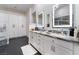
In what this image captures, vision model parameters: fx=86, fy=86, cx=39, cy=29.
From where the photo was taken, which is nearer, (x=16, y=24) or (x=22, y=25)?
(x=16, y=24)

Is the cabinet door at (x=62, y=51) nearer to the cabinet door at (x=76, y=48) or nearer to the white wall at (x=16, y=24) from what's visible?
the cabinet door at (x=76, y=48)

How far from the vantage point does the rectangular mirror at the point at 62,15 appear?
7.54ft

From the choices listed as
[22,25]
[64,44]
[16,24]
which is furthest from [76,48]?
[22,25]

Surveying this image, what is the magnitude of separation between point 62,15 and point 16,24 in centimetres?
548

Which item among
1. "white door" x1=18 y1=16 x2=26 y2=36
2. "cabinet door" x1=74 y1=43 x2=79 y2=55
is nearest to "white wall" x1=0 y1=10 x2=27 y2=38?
"white door" x1=18 y1=16 x2=26 y2=36

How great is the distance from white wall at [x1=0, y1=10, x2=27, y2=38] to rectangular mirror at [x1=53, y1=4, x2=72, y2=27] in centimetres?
473

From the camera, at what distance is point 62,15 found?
104 inches

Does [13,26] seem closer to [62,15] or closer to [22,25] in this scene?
[22,25]

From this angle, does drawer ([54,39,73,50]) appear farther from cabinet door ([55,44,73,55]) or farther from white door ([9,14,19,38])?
white door ([9,14,19,38])

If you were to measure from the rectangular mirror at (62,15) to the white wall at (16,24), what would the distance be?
4733mm

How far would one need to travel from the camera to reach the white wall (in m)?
6.90
